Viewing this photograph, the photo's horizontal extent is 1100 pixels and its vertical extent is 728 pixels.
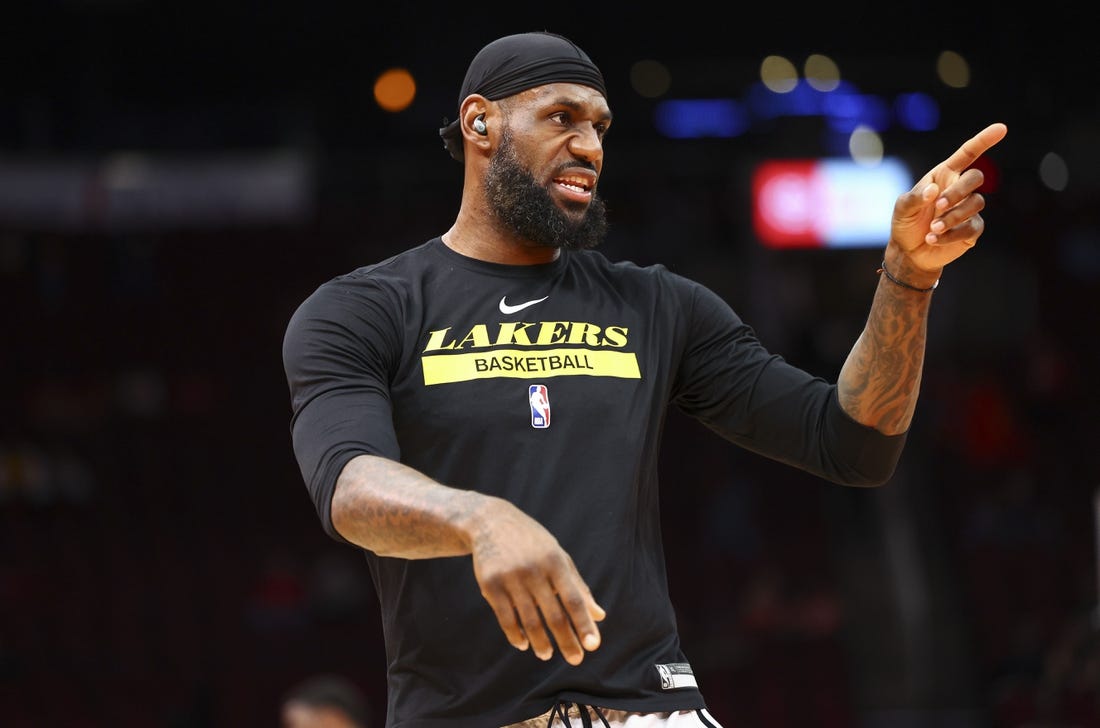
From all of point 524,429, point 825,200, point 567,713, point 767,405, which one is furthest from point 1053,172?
point 567,713

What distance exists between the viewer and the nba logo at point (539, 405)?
114 inches

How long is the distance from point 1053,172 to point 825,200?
3395mm

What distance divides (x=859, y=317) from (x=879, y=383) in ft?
52.3

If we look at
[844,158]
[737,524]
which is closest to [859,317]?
[844,158]

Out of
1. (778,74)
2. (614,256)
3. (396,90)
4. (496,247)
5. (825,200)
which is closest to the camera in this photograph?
(496,247)

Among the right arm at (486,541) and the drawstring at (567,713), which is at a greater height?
the right arm at (486,541)

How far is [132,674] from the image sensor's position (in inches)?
531

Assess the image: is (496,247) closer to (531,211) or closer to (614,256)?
(531,211)

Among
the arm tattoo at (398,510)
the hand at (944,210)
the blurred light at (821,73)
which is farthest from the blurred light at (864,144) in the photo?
the arm tattoo at (398,510)

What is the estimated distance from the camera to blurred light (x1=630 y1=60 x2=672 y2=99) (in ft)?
57.2

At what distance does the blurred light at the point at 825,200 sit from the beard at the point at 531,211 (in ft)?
44.9

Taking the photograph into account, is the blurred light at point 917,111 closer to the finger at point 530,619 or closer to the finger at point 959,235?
the finger at point 959,235

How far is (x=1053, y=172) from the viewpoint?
709 inches

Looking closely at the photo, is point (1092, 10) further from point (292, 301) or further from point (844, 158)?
point (292, 301)
